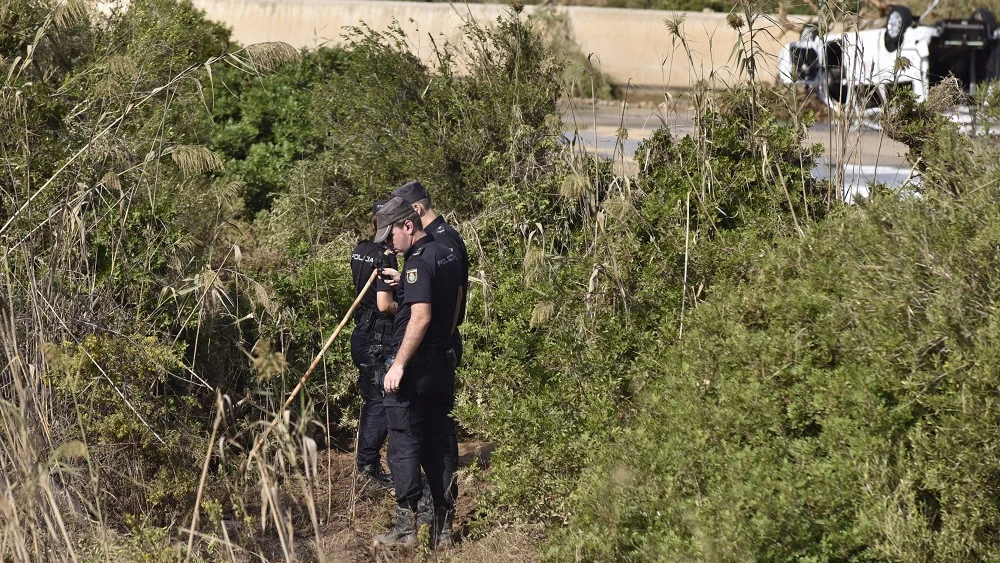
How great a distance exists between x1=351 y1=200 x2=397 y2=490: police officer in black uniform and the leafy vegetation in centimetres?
29

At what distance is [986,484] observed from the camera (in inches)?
137

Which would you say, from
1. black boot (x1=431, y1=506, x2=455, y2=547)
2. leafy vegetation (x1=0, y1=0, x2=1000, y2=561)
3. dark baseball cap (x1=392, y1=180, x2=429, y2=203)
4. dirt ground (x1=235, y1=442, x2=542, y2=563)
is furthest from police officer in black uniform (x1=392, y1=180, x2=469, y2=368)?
dirt ground (x1=235, y1=442, x2=542, y2=563)

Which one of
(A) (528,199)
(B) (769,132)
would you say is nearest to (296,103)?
(A) (528,199)

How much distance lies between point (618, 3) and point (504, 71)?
19640 millimetres

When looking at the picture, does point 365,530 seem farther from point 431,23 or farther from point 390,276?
point 431,23

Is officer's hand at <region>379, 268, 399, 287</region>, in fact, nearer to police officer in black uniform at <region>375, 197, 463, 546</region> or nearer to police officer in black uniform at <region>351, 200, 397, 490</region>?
police officer in black uniform at <region>351, 200, 397, 490</region>

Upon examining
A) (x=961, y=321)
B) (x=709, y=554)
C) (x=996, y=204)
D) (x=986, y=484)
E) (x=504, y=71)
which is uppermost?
(x=504, y=71)

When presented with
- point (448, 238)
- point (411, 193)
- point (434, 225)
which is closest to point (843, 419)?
point (448, 238)

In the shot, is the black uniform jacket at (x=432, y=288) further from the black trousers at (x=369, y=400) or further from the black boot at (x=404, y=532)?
the black boot at (x=404, y=532)

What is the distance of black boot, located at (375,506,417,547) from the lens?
5.07m

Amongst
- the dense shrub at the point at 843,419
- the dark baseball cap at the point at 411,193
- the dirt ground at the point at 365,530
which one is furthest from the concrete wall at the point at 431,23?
the dense shrub at the point at 843,419

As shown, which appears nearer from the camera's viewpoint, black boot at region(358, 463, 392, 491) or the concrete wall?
black boot at region(358, 463, 392, 491)

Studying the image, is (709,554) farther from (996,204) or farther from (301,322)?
(301,322)

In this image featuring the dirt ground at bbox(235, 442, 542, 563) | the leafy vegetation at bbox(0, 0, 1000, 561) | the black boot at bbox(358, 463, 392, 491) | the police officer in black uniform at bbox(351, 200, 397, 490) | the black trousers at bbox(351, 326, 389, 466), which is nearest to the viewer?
the leafy vegetation at bbox(0, 0, 1000, 561)
